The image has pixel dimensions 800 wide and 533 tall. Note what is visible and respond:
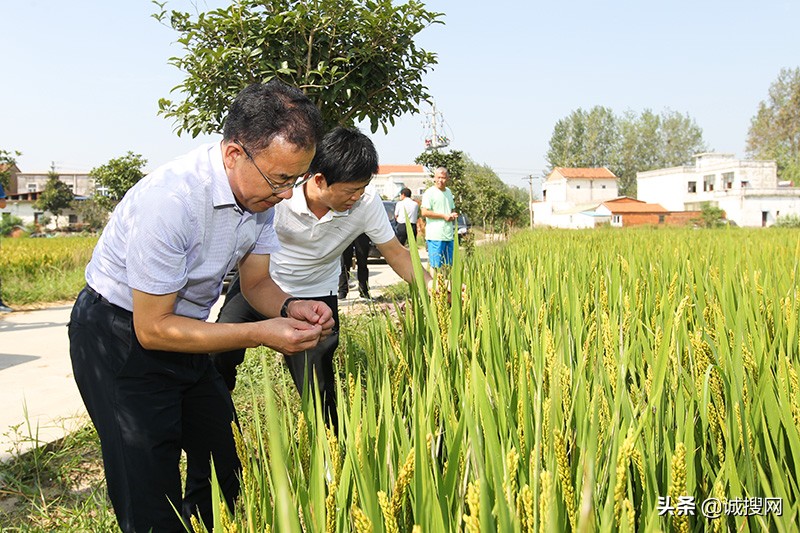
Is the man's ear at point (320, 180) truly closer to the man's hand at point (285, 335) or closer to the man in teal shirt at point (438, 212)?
the man's hand at point (285, 335)

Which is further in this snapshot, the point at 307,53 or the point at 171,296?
the point at 307,53

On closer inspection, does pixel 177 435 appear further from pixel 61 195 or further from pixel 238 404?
pixel 61 195

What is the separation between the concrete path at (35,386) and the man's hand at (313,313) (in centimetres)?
134

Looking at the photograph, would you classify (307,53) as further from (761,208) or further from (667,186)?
(667,186)

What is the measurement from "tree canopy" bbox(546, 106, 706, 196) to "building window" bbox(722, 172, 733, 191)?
85.2ft

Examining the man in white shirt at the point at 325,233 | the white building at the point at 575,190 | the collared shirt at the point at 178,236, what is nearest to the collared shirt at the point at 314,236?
the man in white shirt at the point at 325,233

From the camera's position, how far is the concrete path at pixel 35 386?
308cm

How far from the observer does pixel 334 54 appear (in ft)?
14.6

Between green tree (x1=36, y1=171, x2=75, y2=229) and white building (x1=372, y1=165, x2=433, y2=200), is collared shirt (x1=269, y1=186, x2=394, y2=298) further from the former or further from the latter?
white building (x1=372, y1=165, x2=433, y2=200)

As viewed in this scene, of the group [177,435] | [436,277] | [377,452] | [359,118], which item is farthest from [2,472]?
[359,118]

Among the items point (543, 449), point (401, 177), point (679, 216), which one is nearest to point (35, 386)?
point (543, 449)

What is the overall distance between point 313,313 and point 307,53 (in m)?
3.06

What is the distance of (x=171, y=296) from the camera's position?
159 cm

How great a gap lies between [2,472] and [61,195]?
50239mm
